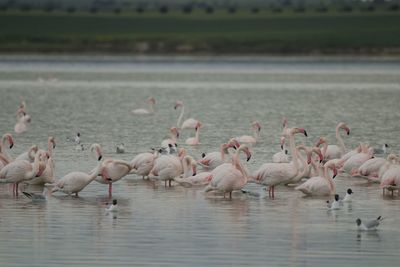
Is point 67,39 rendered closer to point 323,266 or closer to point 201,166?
point 201,166

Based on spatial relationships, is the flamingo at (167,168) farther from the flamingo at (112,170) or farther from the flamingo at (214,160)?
the flamingo at (214,160)

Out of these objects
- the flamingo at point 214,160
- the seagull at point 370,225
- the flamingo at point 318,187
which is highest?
the flamingo at point 214,160

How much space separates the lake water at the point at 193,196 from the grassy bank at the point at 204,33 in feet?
104

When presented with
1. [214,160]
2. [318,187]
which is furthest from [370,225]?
[214,160]

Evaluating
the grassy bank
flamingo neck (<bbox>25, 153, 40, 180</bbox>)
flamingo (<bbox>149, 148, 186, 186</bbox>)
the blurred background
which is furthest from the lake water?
the blurred background

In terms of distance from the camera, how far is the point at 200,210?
17.2 m

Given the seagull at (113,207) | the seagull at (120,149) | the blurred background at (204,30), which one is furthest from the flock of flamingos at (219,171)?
the blurred background at (204,30)

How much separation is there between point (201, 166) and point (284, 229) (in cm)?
631

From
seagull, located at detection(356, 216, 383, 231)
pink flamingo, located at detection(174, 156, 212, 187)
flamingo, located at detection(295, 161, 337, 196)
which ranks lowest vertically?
seagull, located at detection(356, 216, 383, 231)

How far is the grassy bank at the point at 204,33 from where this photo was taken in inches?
3637

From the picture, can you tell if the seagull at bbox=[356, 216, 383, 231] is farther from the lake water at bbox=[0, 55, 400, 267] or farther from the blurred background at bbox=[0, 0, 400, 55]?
the blurred background at bbox=[0, 0, 400, 55]

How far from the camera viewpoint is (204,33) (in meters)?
102

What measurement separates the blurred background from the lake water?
32.2 metres

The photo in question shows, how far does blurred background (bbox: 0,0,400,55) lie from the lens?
92750 mm
